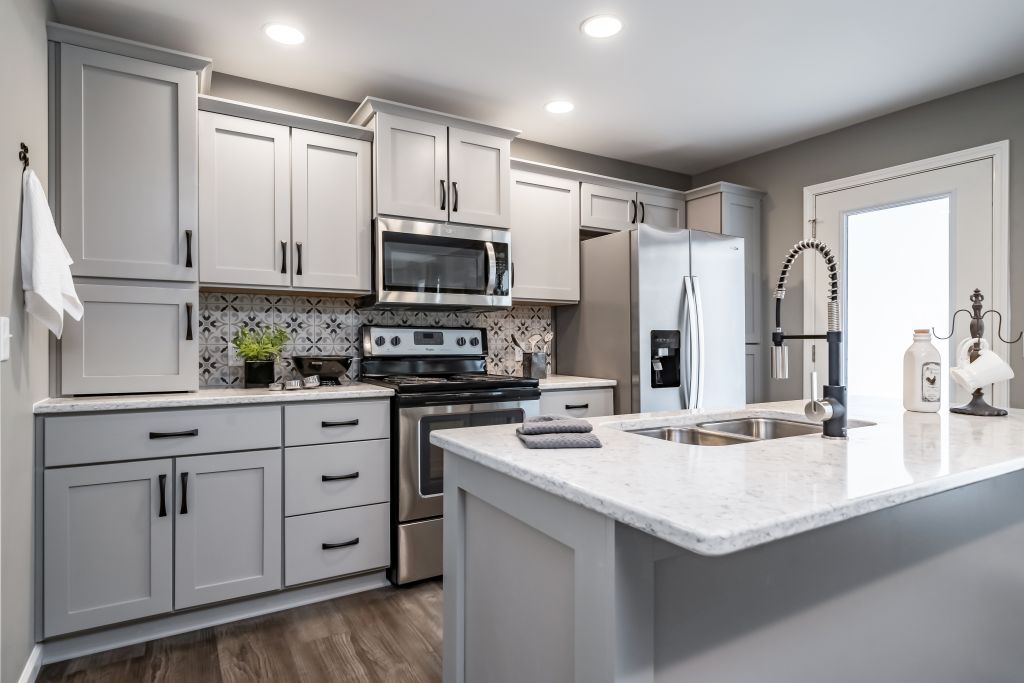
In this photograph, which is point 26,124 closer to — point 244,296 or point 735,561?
point 244,296

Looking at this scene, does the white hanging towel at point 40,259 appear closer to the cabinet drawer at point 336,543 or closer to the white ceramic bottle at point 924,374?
the cabinet drawer at point 336,543

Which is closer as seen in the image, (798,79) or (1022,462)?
(1022,462)

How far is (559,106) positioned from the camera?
326cm

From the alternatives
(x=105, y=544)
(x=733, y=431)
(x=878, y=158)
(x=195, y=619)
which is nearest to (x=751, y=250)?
(x=878, y=158)

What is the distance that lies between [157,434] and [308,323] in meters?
1.04

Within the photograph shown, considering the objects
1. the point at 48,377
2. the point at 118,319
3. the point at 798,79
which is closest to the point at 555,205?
the point at 798,79

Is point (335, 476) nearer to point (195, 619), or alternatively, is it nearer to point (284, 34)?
point (195, 619)

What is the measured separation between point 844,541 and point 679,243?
2.42 meters

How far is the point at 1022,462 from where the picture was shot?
1.23 meters

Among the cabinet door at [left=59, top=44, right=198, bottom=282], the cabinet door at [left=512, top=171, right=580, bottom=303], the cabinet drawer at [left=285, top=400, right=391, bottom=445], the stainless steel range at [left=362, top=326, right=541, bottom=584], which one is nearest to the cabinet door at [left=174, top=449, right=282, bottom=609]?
the cabinet drawer at [left=285, top=400, right=391, bottom=445]

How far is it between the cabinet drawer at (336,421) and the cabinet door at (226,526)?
0.13 m

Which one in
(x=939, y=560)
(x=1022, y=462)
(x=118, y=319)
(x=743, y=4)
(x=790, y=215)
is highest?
(x=743, y=4)

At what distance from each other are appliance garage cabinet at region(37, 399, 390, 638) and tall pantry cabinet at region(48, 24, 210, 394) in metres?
0.31

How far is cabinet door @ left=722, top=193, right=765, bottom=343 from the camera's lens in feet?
13.1
